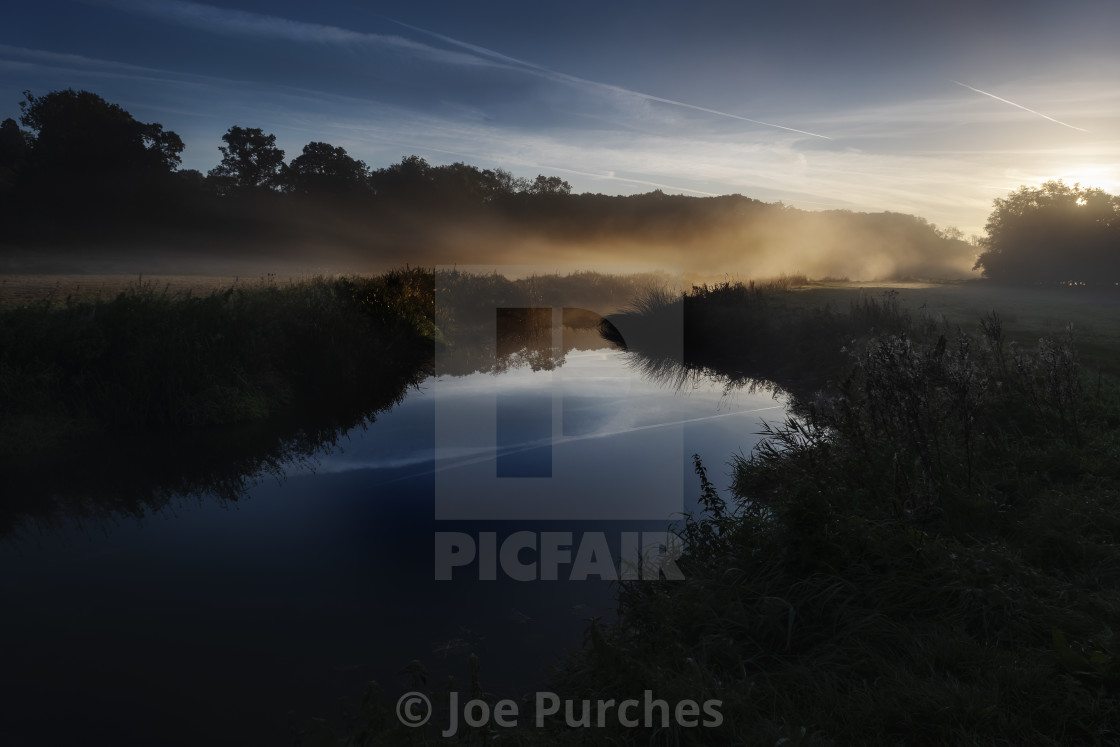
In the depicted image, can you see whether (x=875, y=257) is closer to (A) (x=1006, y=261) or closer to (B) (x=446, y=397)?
(A) (x=1006, y=261)

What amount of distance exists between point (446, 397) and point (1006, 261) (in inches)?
911

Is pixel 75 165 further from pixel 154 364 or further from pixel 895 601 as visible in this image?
pixel 895 601

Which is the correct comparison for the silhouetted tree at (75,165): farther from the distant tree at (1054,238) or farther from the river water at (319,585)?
the distant tree at (1054,238)

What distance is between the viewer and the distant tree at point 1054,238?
68.1 feet

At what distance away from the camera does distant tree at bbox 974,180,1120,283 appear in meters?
20.8

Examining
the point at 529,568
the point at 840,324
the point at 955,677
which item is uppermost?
the point at 840,324

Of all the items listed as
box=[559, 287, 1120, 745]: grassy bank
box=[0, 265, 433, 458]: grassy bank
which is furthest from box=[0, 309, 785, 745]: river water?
box=[0, 265, 433, 458]: grassy bank

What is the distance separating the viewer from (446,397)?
10.2m

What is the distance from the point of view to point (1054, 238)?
22.1m

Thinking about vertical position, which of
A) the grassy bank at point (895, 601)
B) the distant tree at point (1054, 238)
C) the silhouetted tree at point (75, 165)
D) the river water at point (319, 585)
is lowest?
the river water at point (319, 585)

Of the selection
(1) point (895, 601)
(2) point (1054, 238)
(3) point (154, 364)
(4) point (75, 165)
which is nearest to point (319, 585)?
(1) point (895, 601)

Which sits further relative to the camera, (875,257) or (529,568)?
(875,257)

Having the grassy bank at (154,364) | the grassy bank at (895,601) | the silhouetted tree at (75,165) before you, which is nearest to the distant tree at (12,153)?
the silhouetted tree at (75,165)

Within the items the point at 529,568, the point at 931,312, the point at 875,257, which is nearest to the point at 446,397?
the point at 529,568
